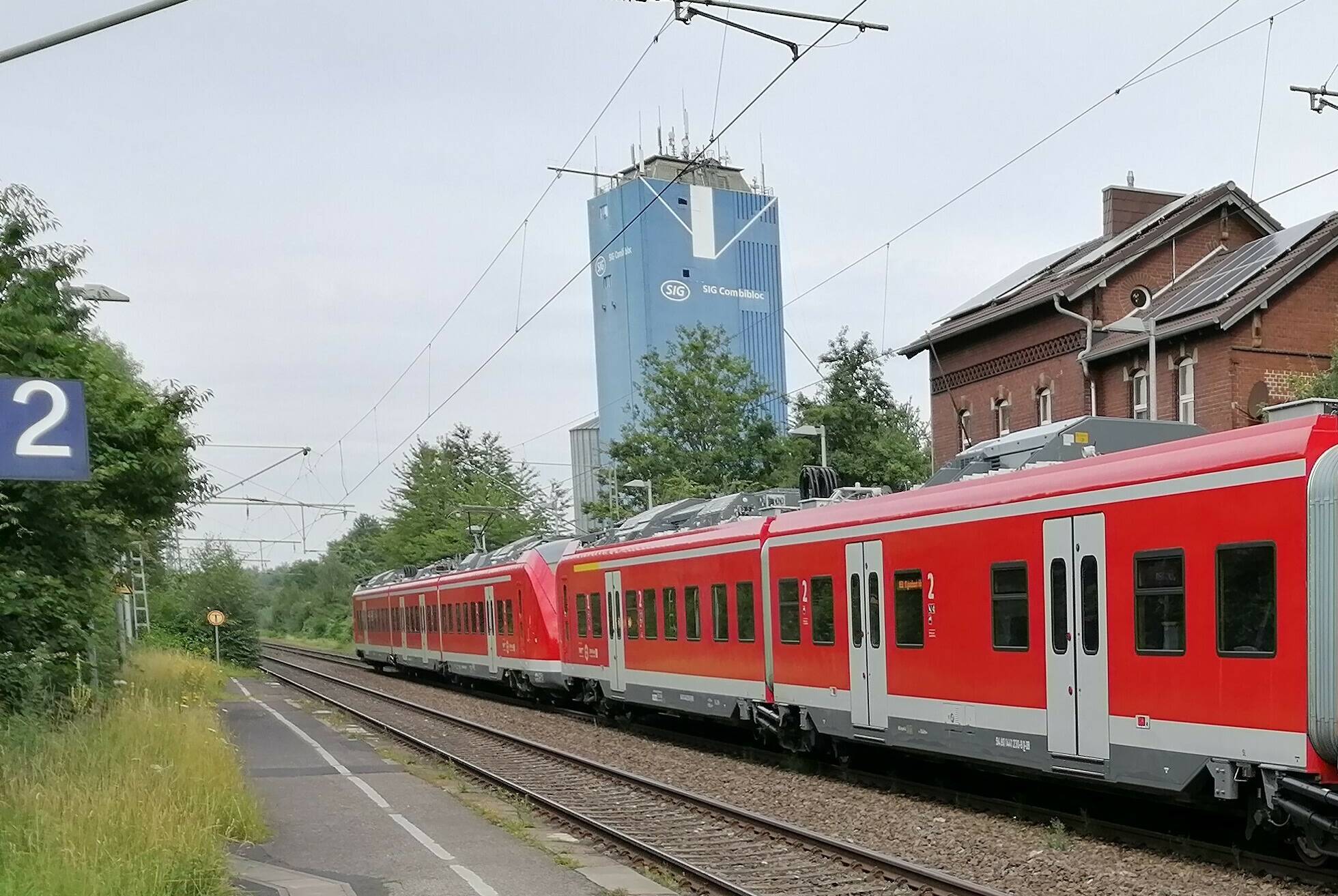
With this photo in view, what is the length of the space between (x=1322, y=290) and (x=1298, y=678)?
934 inches

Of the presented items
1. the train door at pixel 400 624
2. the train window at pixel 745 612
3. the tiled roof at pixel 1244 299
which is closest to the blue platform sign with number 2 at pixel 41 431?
the train window at pixel 745 612

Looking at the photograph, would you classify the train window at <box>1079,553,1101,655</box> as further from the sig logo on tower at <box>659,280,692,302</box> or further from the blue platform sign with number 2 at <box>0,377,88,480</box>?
the sig logo on tower at <box>659,280,692,302</box>

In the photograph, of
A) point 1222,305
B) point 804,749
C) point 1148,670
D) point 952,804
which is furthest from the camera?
point 1222,305

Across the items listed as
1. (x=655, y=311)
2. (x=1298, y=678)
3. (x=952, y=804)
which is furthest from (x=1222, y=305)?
(x=655, y=311)

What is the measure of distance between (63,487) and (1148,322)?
16.4 m

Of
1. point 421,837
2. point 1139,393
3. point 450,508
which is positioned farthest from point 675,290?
point 421,837

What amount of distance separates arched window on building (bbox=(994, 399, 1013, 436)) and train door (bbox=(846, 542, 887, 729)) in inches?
846

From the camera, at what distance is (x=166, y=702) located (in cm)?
1620

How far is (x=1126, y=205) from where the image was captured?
118ft

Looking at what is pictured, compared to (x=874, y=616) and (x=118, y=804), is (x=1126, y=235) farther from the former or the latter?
(x=118, y=804)

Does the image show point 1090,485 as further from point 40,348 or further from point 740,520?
point 40,348

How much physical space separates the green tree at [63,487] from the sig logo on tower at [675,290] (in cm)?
6386

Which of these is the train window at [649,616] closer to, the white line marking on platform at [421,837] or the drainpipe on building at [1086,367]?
the white line marking on platform at [421,837]

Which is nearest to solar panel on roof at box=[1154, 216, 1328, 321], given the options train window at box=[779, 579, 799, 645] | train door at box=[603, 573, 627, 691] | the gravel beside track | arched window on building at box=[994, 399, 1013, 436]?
arched window on building at box=[994, 399, 1013, 436]
